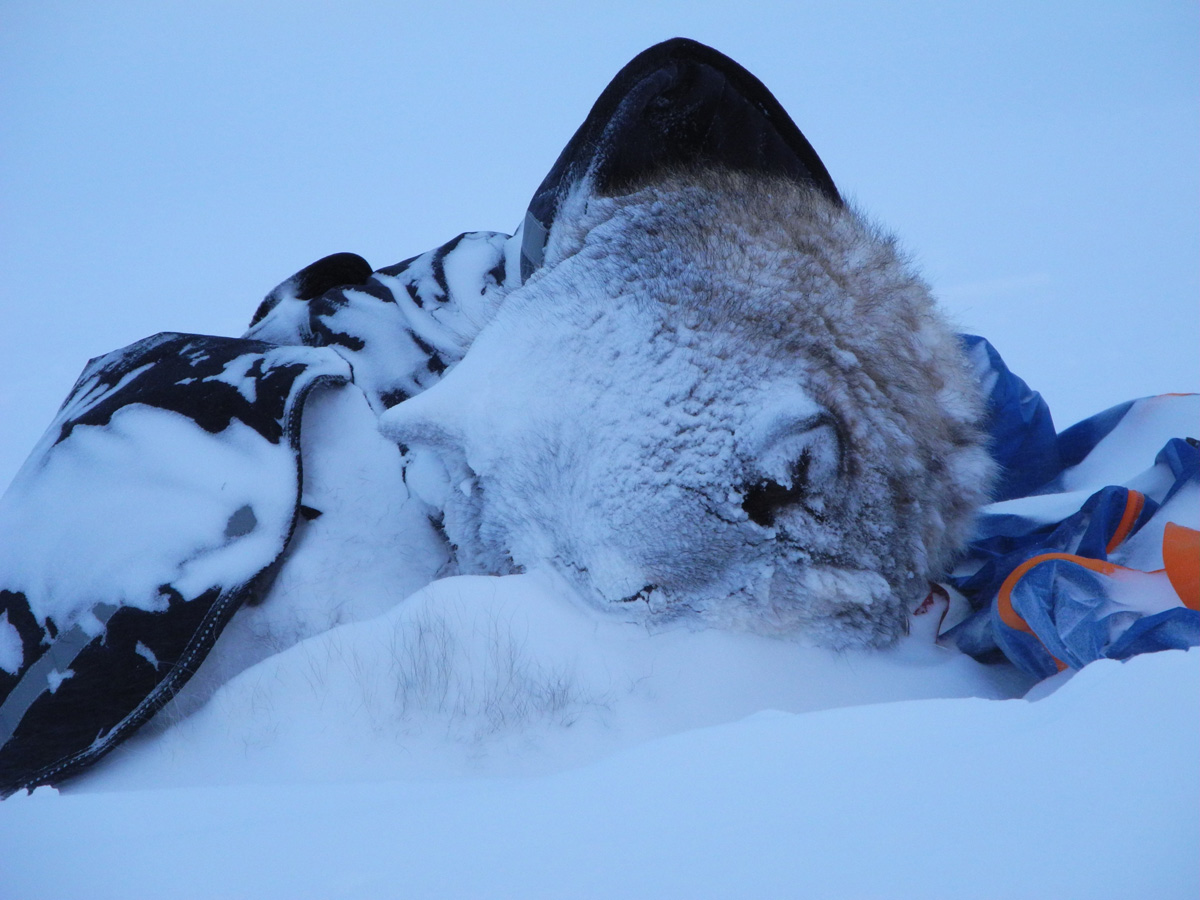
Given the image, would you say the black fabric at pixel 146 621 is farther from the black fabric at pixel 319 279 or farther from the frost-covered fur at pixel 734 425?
the black fabric at pixel 319 279

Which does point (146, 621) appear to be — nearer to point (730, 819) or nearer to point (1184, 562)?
point (730, 819)

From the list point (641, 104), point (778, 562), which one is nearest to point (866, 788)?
point (778, 562)

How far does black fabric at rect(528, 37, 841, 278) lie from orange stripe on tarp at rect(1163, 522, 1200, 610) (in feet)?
1.76

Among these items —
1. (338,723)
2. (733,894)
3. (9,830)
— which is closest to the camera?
(733,894)

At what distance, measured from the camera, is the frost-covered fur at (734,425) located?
2.54 feet

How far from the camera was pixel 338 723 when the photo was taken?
2.20 feet

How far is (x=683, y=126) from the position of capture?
3.15 ft

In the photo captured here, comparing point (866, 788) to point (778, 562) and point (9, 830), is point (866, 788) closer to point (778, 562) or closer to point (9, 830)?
point (778, 562)

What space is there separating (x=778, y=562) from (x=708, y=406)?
179mm

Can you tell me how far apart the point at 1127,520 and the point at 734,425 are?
1.74 ft

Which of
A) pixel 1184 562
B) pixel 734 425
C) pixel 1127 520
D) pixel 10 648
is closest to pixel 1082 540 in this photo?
pixel 1127 520

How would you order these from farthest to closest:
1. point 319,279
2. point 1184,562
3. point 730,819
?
1. point 319,279
2. point 1184,562
3. point 730,819

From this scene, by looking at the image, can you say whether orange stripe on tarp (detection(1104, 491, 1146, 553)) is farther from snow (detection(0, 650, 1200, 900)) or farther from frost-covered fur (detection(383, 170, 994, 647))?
snow (detection(0, 650, 1200, 900))

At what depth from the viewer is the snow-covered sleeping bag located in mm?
766
